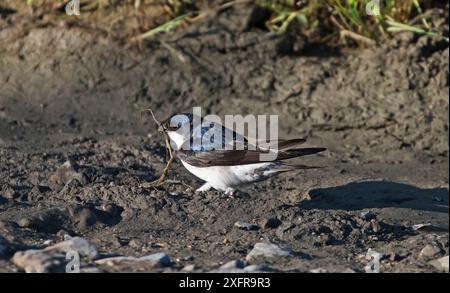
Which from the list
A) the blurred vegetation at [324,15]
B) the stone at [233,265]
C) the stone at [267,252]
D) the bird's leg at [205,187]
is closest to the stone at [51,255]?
the stone at [233,265]

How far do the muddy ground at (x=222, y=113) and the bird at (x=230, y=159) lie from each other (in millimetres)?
147

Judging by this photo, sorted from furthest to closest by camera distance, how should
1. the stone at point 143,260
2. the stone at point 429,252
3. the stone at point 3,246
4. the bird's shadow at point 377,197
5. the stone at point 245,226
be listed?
the bird's shadow at point 377,197, the stone at point 245,226, the stone at point 429,252, the stone at point 3,246, the stone at point 143,260

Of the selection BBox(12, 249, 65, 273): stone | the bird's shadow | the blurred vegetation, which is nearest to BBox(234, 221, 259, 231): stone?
the bird's shadow

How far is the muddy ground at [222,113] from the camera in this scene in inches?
225

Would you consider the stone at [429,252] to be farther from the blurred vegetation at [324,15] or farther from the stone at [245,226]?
the blurred vegetation at [324,15]

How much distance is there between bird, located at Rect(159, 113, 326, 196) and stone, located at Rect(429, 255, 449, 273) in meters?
1.48

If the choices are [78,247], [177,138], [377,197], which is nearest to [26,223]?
[78,247]

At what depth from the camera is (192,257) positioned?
198 inches

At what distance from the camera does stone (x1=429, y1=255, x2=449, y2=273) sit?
4949mm

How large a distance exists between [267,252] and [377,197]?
6.91ft

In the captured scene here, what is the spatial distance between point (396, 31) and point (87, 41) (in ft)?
8.81

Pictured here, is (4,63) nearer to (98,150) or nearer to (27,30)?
(27,30)
